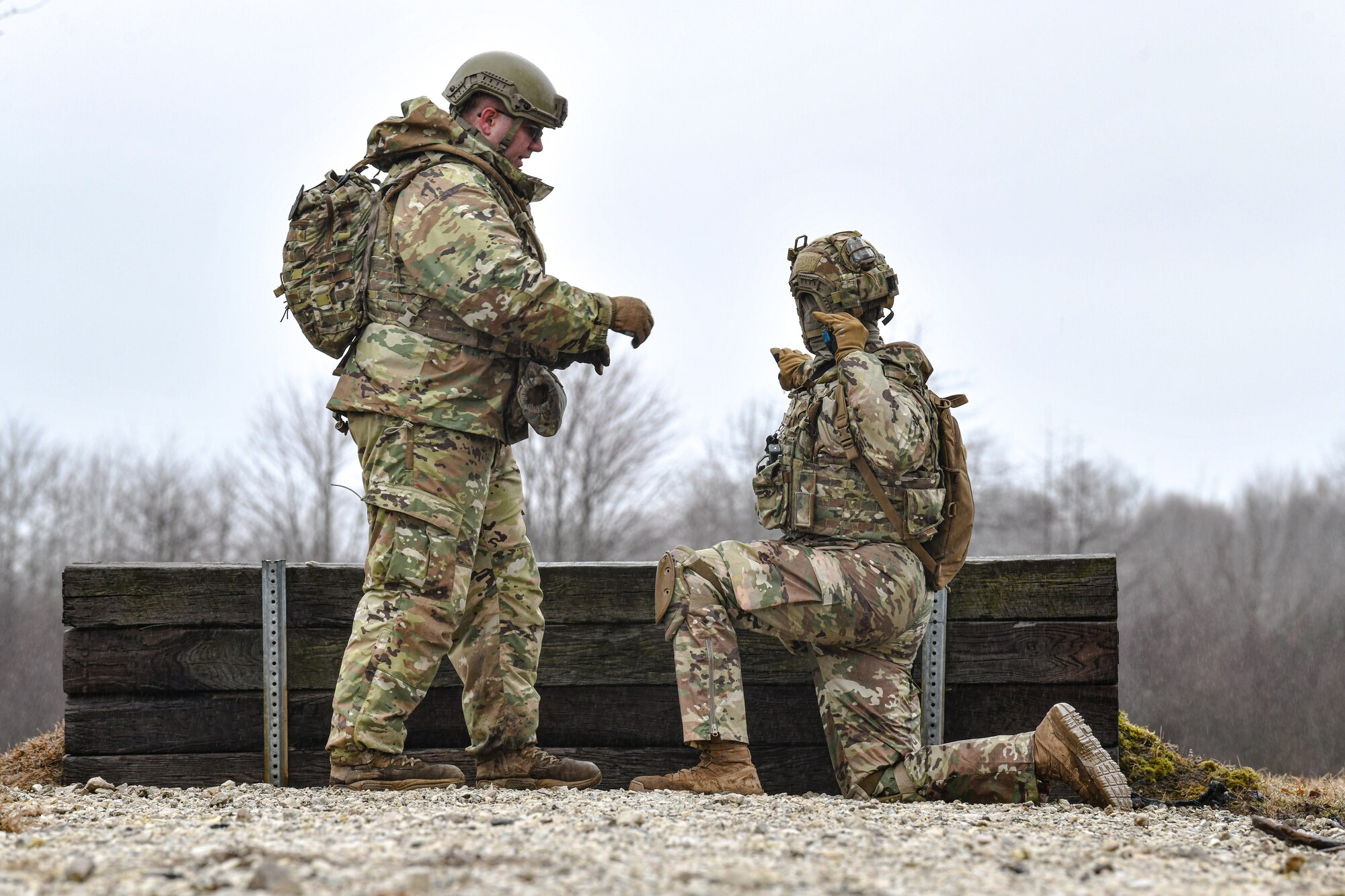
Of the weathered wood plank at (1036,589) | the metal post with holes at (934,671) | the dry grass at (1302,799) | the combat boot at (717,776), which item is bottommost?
the dry grass at (1302,799)

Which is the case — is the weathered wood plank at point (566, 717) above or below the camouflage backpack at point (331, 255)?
below

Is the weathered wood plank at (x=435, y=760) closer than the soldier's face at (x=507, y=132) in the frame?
No

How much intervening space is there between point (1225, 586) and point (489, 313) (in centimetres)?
3998

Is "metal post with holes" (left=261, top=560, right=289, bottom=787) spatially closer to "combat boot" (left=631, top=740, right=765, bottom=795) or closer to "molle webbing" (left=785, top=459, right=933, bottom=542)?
"combat boot" (left=631, top=740, right=765, bottom=795)

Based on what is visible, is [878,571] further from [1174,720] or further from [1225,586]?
[1225,586]

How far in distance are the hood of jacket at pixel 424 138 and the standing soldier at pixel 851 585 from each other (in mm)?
1284

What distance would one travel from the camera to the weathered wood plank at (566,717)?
18.4 feet

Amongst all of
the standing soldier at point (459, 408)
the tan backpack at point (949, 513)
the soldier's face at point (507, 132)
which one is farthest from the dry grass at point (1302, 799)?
the soldier's face at point (507, 132)

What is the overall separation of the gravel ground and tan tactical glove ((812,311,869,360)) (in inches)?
67.6

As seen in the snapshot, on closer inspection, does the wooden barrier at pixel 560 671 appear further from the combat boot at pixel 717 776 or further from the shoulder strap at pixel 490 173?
the shoulder strap at pixel 490 173

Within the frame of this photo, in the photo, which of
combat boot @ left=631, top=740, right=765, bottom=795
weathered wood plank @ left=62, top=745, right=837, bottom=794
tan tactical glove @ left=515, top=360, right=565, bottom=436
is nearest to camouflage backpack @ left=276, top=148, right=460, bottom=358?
tan tactical glove @ left=515, top=360, right=565, bottom=436

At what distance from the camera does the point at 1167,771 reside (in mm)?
6262

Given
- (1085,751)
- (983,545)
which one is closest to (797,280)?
(1085,751)

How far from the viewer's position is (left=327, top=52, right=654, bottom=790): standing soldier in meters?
4.59
